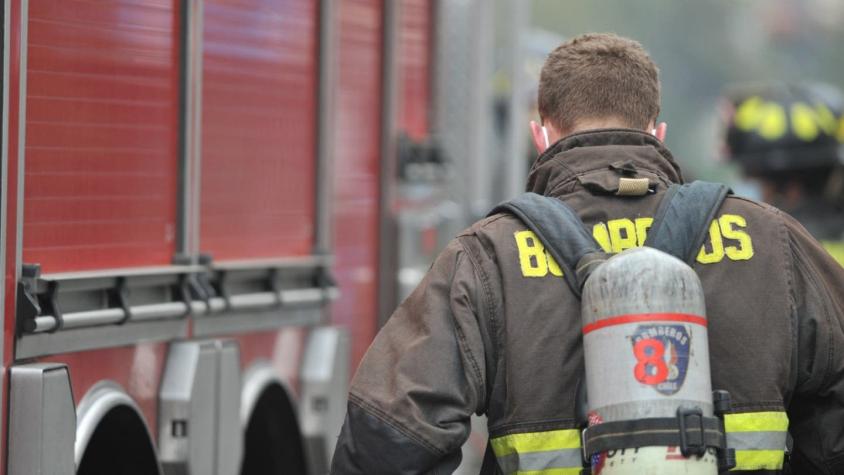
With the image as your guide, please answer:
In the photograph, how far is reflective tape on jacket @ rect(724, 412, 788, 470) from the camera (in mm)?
3246

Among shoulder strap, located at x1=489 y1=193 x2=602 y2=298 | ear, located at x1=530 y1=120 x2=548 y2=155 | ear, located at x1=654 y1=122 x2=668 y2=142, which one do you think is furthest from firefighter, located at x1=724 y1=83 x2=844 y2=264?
shoulder strap, located at x1=489 y1=193 x2=602 y2=298

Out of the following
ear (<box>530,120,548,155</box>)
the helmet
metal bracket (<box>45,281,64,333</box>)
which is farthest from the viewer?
the helmet

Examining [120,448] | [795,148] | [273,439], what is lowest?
[273,439]

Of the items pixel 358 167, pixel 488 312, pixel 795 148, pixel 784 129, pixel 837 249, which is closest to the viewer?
pixel 488 312

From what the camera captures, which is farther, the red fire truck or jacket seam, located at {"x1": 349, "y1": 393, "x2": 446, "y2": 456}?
the red fire truck

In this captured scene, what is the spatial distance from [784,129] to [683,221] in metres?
6.31

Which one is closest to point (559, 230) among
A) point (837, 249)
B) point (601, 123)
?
point (601, 123)

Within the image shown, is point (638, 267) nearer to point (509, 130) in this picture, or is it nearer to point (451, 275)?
point (451, 275)

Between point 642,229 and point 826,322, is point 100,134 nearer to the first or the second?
point 642,229

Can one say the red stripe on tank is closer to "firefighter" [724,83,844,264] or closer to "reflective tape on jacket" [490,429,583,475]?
"reflective tape on jacket" [490,429,583,475]

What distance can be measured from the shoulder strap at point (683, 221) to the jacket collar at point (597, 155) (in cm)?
10

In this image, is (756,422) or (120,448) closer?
(756,422)

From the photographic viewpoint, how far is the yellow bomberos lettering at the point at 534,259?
3258 millimetres

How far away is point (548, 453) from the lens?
3.23 meters
